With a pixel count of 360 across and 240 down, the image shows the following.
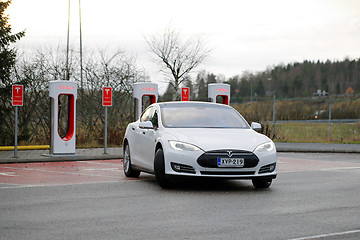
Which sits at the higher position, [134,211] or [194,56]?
[194,56]

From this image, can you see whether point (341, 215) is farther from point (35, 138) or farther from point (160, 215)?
point (35, 138)

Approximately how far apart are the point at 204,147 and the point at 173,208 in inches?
74.9

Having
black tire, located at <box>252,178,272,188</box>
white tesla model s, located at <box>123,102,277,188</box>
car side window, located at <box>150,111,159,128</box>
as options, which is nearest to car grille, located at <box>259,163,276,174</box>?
white tesla model s, located at <box>123,102,277,188</box>

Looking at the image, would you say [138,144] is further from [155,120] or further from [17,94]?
[17,94]

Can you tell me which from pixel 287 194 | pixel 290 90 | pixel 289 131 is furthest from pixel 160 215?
pixel 290 90

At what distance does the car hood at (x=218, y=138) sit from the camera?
32.5ft

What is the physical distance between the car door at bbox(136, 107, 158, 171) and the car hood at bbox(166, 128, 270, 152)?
0.58 meters

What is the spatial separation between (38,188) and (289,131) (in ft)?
88.0

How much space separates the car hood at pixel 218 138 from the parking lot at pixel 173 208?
78 cm

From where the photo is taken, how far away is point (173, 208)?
26.8ft

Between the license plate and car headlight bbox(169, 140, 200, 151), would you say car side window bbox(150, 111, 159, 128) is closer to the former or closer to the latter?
car headlight bbox(169, 140, 200, 151)

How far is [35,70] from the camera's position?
24109 mm

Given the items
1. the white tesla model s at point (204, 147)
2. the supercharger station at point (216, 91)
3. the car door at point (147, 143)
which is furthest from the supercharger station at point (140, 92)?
the white tesla model s at point (204, 147)

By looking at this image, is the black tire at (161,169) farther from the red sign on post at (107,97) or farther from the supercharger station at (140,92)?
the supercharger station at (140,92)
